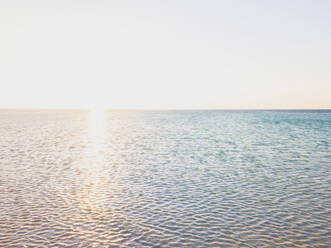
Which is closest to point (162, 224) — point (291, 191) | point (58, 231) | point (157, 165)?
point (58, 231)

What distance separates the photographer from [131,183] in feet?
89.0

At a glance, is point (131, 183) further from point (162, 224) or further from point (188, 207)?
point (162, 224)

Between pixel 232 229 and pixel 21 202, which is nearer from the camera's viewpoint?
pixel 232 229

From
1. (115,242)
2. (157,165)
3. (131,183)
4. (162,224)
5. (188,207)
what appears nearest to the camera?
(115,242)

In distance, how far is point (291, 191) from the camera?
24250mm

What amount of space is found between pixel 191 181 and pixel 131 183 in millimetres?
5427

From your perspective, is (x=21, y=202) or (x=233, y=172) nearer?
(x=21, y=202)

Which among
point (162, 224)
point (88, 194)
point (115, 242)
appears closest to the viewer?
point (115, 242)

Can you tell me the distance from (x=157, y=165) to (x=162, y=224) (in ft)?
63.3

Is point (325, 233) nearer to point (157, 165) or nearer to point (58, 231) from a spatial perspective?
point (58, 231)

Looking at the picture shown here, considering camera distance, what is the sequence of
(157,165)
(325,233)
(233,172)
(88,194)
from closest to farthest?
(325,233) < (88,194) < (233,172) < (157,165)

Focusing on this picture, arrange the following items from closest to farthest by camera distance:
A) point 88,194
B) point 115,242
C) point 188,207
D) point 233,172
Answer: point 115,242
point 188,207
point 88,194
point 233,172

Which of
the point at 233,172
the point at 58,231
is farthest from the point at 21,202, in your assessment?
the point at 233,172

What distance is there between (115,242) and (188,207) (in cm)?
676
